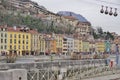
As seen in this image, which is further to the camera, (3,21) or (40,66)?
(3,21)

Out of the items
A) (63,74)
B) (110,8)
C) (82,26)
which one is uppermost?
(110,8)

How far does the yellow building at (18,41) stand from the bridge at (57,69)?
1933 inches

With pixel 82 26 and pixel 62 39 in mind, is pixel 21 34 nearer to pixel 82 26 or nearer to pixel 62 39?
pixel 62 39

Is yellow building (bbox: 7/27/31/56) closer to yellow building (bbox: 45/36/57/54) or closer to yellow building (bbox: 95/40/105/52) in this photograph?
yellow building (bbox: 45/36/57/54)

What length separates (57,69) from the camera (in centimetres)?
2931

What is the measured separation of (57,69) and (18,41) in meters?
66.1

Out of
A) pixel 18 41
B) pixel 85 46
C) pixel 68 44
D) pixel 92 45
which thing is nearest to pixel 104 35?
pixel 92 45

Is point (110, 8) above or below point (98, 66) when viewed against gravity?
above

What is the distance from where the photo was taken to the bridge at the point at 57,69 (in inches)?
967

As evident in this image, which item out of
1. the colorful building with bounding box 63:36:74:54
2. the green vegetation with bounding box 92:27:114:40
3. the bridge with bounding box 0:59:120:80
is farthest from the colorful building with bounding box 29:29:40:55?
the green vegetation with bounding box 92:27:114:40

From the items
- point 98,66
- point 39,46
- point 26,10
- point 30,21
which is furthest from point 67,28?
point 98,66

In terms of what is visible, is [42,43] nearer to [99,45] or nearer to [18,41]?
[18,41]

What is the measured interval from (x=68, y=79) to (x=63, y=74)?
25.6 inches

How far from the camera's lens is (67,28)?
157 m
